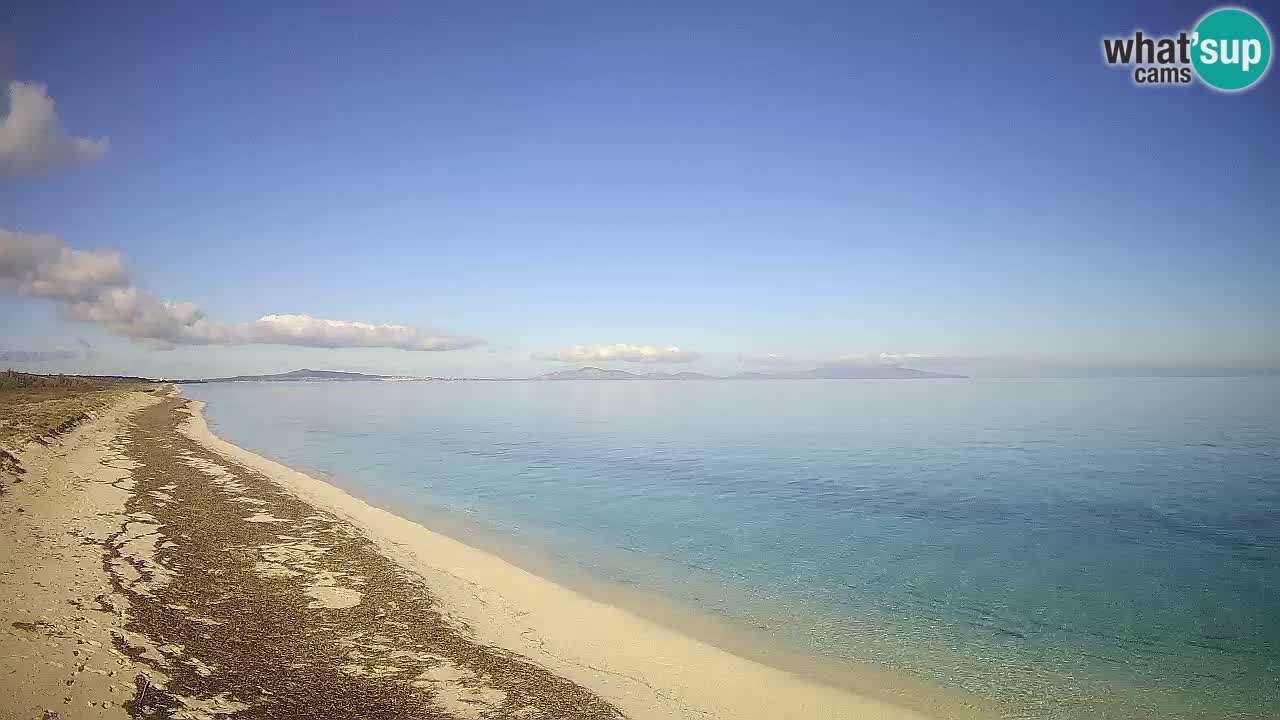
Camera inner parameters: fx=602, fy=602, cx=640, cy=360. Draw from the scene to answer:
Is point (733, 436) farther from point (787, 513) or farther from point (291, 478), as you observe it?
point (291, 478)

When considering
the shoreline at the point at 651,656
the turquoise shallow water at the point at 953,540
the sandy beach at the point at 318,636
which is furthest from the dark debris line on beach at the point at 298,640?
the turquoise shallow water at the point at 953,540

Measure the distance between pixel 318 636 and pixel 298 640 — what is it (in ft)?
1.01

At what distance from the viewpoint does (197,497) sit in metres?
20.4

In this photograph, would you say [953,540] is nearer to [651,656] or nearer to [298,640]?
[651,656]

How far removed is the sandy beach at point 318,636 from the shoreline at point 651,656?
0.14 feet

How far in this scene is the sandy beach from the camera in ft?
25.9

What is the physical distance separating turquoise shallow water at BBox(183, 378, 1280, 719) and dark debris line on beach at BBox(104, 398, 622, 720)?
5364 millimetres

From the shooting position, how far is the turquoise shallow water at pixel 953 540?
1057 centimetres

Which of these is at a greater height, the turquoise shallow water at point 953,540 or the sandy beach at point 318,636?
the sandy beach at point 318,636

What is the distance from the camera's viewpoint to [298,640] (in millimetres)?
9555

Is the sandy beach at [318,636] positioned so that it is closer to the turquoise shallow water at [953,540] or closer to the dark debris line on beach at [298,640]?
the dark debris line on beach at [298,640]

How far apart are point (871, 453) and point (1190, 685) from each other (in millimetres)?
28210

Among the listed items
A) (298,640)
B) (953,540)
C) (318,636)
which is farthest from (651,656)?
(953,540)

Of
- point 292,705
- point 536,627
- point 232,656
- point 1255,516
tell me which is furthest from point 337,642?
point 1255,516
